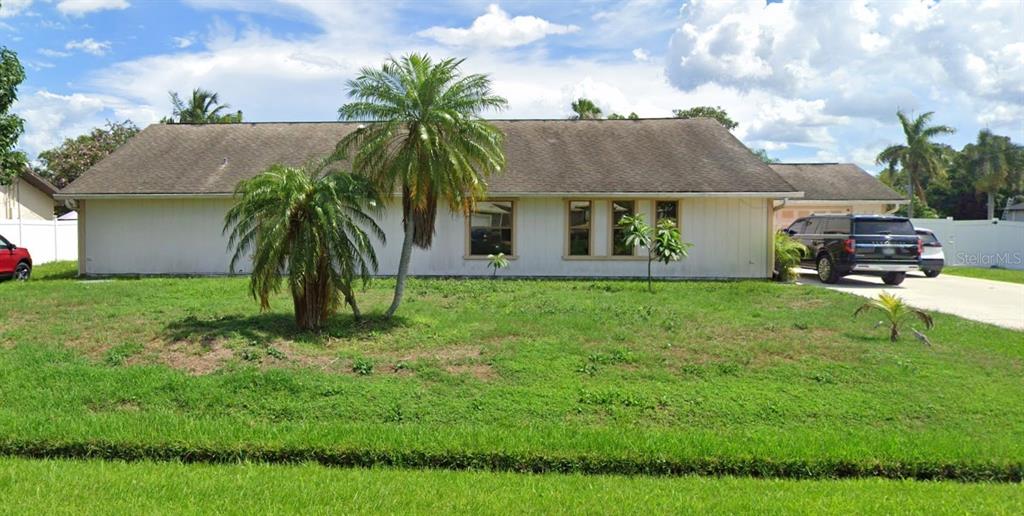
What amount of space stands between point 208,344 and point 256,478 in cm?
456

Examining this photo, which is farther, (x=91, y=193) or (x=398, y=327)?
(x=91, y=193)

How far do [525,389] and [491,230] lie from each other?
34.9ft

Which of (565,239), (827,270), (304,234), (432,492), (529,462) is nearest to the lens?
(432,492)

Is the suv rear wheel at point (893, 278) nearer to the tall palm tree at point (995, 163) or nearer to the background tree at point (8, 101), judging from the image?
the background tree at point (8, 101)

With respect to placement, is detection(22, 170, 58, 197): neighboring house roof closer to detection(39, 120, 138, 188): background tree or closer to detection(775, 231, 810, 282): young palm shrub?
detection(39, 120, 138, 188): background tree

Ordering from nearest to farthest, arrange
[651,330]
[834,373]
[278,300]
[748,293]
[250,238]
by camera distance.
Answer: [834,373] < [250,238] < [651,330] < [278,300] < [748,293]

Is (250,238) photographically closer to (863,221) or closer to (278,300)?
(278,300)

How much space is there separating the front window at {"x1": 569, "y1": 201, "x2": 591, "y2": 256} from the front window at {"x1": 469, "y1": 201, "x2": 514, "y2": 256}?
1.62m

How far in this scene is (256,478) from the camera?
5.09 m

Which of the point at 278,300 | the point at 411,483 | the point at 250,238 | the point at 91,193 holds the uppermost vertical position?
the point at 91,193

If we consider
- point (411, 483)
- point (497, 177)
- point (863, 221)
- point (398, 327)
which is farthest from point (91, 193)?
point (863, 221)

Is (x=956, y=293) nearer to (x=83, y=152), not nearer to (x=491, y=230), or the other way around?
(x=491, y=230)

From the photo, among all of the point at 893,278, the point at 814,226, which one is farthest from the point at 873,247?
the point at 814,226

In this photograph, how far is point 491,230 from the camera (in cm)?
1788
